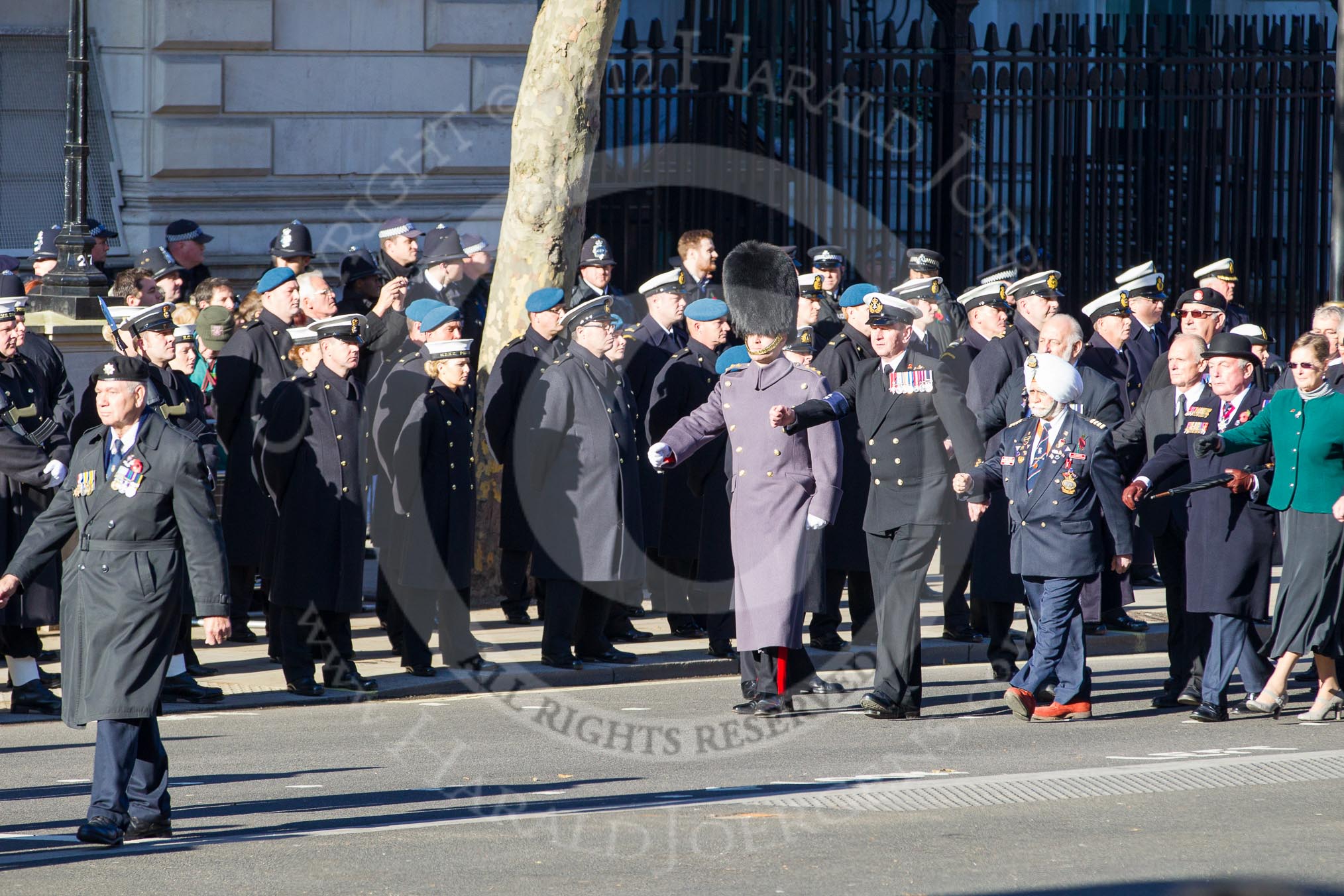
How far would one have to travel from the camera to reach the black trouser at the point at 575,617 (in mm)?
10562

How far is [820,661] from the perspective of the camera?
11016 mm

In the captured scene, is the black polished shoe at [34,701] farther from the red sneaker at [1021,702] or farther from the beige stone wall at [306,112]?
the beige stone wall at [306,112]

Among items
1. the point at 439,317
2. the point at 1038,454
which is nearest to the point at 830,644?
the point at 1038,454

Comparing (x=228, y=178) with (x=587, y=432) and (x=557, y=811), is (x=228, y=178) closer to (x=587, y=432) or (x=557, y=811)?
(x=587, y=432)

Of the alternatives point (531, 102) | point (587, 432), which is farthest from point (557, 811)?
point (531, 102)

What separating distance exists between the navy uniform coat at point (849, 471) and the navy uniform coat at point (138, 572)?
4819 millimetres

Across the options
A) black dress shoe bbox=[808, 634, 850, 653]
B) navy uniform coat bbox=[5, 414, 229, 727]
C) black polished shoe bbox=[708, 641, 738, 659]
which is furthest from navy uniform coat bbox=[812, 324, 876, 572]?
navy uniform coat bbox=[5, 414, 229, 727]

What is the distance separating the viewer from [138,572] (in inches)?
280

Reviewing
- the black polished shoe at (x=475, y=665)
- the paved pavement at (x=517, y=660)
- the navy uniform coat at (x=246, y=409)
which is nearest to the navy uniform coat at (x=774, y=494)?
the paved pavement at (x=517, y=660)

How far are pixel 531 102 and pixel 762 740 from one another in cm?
542

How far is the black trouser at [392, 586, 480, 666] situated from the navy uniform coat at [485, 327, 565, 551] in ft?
2.45

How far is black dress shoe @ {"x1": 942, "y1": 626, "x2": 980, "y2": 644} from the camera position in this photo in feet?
38.1

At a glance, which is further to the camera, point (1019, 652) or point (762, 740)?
point (1019, 652)

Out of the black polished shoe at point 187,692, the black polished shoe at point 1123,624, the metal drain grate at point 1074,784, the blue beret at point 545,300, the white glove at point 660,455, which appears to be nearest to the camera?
the metal drain grate at point 1074,784
